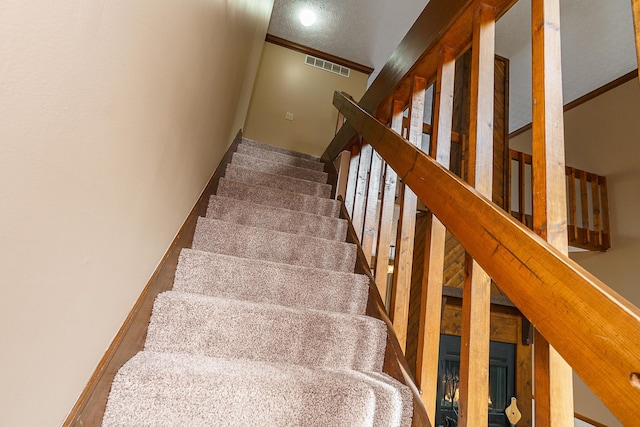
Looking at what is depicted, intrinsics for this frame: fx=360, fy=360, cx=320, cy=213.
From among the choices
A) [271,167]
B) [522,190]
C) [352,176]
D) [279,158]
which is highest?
[522,190]

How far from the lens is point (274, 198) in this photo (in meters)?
2.34

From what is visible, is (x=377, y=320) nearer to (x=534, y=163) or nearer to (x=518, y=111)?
(x=534, y=163)

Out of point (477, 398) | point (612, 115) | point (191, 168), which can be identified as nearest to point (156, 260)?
point (191, 168)

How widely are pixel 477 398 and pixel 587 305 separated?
50 centimetres

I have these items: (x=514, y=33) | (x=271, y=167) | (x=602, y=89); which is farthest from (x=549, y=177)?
(x=602, y=89)

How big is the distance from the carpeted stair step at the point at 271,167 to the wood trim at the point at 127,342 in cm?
141

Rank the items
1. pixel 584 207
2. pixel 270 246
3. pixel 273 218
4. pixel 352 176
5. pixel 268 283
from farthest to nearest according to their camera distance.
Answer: pixel 584 207, pixel 352 176, pixel 273 218, pixel 270 246, pixel 268 283

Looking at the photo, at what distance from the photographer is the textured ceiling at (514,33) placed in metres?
3.79

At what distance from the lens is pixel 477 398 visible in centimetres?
87

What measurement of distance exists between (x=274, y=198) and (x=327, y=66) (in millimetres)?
3467

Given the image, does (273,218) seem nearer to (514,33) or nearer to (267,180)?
(267,180)

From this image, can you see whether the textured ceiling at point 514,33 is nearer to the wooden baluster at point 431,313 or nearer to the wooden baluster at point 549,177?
the wooden baluster at point 549,177

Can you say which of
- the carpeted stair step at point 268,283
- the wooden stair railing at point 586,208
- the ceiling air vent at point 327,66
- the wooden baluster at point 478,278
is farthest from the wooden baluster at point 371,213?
the ceiling air vent at point 327,66

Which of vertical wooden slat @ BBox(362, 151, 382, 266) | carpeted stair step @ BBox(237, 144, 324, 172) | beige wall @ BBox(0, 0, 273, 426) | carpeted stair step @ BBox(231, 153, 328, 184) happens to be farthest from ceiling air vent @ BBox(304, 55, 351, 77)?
beige wall @ BBox(0, 0, 273, 426)
